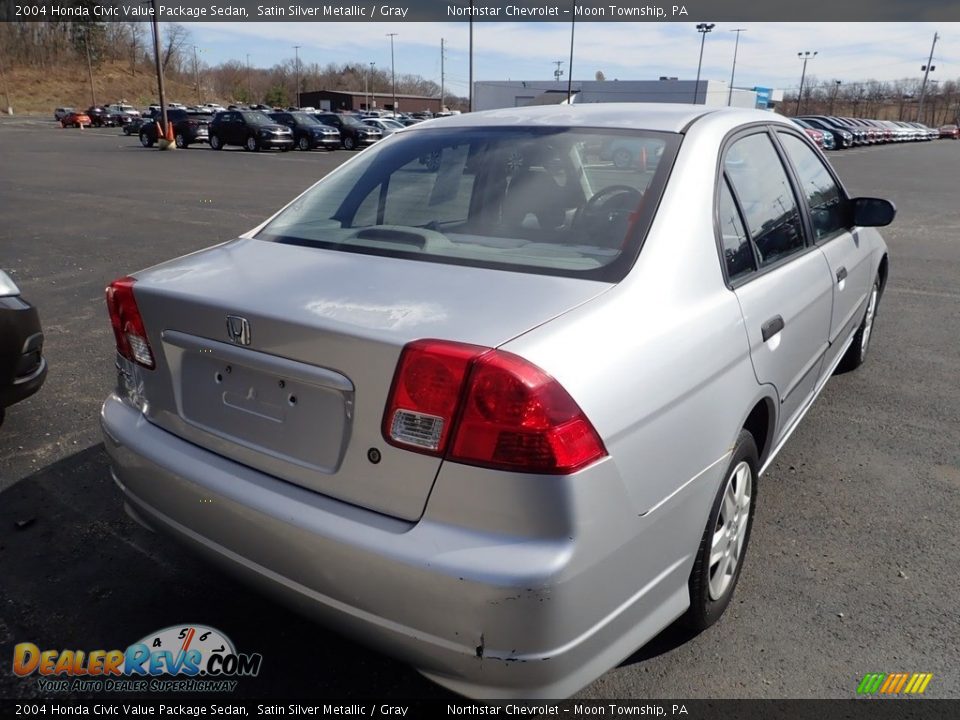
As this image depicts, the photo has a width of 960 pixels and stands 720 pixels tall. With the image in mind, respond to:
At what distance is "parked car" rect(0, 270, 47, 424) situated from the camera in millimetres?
3537

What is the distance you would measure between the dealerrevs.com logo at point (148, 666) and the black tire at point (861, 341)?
13.8ft

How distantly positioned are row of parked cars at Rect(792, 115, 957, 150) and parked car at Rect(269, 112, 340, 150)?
69.1ft

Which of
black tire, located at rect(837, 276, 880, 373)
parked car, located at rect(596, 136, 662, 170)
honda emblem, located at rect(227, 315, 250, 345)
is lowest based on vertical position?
black tire, located at rect(837, 276, 880, 373)

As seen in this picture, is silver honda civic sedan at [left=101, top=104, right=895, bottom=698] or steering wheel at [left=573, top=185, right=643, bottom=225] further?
steering wheel at [left=573, top=185, right=643, bottom=225]

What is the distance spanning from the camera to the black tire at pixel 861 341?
4.93 m

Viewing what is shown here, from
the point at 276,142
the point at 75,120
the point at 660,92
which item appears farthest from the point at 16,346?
the point at 75,120

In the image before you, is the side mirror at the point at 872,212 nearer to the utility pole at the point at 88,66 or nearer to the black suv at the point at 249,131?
the black suv at the point at 249,131

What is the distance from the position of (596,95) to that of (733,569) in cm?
5814

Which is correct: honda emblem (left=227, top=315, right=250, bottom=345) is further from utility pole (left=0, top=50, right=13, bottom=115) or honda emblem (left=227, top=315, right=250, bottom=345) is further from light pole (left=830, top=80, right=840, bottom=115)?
light pole (left=830, top=80, right=840, bottom=115)

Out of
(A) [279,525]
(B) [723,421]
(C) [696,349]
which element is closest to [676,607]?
(B) [723,421]

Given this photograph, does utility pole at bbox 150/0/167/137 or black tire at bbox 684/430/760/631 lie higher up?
utility pole at bbox 150/0/167/137

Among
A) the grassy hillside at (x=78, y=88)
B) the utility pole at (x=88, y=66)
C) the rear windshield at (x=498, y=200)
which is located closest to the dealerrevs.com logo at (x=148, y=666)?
the rear windshield at (x=498, y=200)

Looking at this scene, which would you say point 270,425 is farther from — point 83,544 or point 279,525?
point 83,544

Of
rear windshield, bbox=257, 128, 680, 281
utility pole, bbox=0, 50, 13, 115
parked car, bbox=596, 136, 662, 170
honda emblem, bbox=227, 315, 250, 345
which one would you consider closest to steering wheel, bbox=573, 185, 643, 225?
rear windshield, bbox=257, 128, 680, 281
